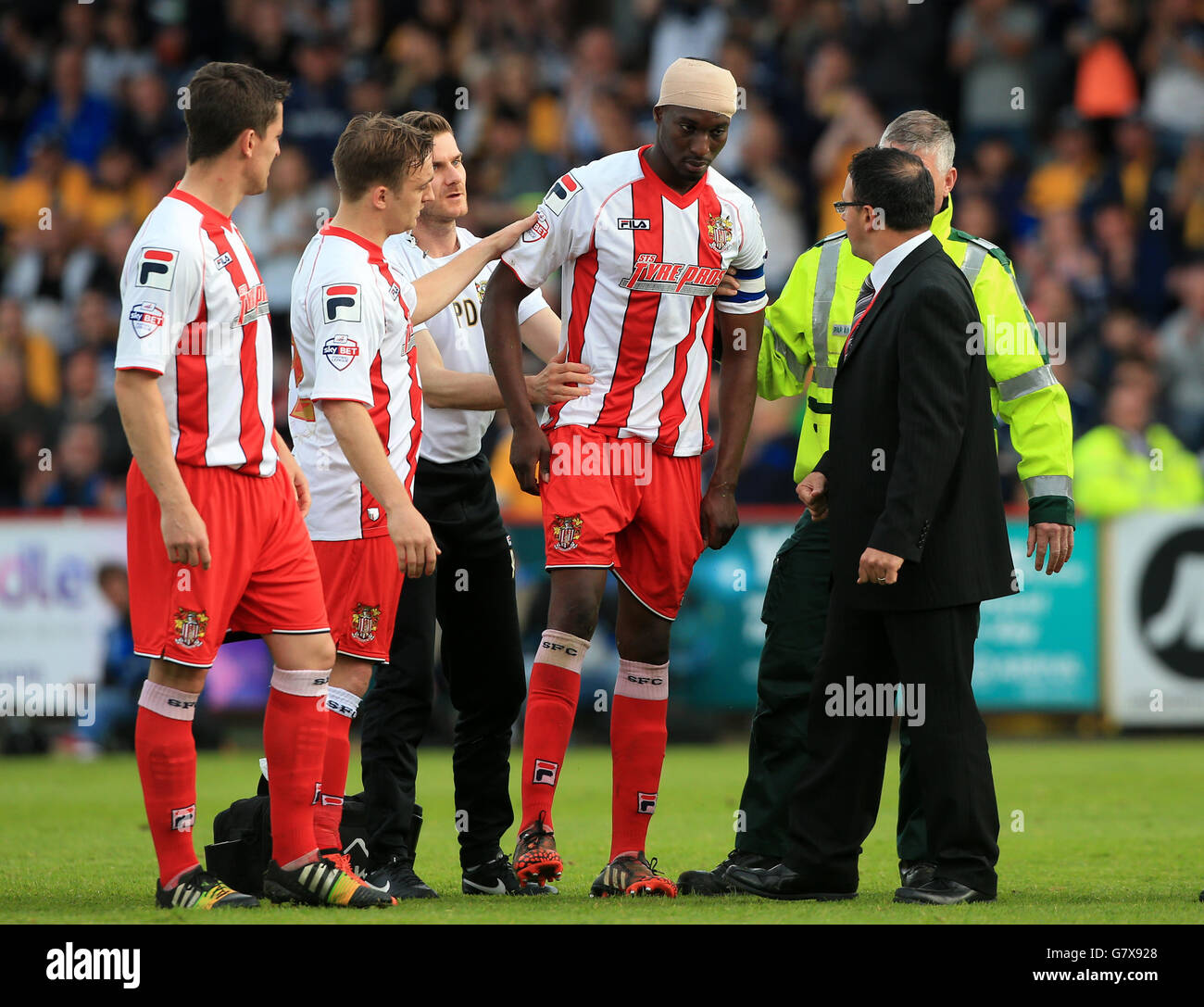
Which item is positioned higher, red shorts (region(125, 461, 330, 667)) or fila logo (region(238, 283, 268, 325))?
fila logo (region(238, 283, 268, 325))

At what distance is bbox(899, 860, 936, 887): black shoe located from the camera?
5.41 meters

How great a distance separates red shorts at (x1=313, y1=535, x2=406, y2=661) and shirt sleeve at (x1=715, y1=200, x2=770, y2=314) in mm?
1481

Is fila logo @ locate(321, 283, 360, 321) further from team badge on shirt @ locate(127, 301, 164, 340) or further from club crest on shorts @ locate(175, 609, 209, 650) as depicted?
club crest on shorts @ locate(175, 609, 209, 650)

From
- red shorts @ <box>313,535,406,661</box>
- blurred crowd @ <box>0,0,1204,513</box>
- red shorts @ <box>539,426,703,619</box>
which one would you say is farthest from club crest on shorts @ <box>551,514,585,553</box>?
blurred crowd @ <box>0,0,1204,513</box>

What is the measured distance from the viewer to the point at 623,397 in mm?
5781

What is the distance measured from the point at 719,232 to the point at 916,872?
2220 millimetres

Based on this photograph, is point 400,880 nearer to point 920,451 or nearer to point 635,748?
point 635,748

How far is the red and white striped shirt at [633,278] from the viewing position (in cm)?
576

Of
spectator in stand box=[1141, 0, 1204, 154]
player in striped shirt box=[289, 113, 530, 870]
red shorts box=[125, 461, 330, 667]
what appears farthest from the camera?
spectator in stand box=[1141, 0, 1204, 154]

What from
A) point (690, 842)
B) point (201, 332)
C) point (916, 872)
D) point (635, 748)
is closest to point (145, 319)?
point (201, 332)

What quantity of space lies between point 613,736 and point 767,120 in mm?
10005

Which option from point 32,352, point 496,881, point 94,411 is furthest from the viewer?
point 32,352

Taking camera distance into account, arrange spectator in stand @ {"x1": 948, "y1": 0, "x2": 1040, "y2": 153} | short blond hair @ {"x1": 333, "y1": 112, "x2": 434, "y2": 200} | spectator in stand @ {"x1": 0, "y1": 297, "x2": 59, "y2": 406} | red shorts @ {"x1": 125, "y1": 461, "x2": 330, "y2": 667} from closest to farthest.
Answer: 1. red shorts @ {"x1": 125, "y1": 461, "x2": 330, "y2": 667}
2. short blond hair @ {"x1": 333, "y1": 112, "x2": 434, "y2": 200}
3. spectator in stand @ {"x1": 0, "y1": 297, "x2": 59, "y2": 406}
4. spectator in stand @ {"x1": 948, "y1": 0, "x2": 1040, "y2": 153}

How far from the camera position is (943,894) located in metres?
5.12
